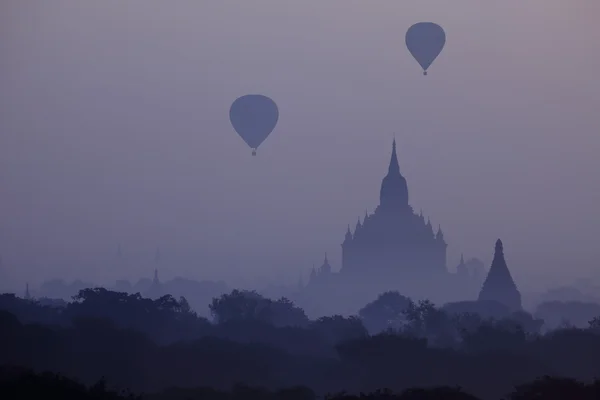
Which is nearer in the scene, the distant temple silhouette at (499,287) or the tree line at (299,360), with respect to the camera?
the tree line at (299,360)

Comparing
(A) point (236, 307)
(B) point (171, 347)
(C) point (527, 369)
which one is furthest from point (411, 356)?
(A) point (236, 307)

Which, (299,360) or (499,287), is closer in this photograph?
(299,360)

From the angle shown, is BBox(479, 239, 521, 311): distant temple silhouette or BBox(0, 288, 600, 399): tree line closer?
BBox(0, 288, 600, 399): tree line

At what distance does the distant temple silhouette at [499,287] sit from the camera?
14338cm

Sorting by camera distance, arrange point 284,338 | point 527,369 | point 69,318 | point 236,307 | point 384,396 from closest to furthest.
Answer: point 384,396 → point 527,369 → point 284,338 → point 69,318 → point 236,307

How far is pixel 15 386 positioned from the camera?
44.9 metres

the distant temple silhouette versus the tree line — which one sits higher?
the distant temple silhouette

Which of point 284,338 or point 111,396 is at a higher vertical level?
point 284,338

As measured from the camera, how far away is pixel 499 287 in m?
145

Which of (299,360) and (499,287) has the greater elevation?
(499,287)

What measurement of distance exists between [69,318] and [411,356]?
33021 mm

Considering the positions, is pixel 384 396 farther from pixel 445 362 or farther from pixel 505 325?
pixel 505 325

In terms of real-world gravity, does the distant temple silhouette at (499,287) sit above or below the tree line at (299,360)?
above

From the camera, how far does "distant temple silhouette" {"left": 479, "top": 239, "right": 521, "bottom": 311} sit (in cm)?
14338
